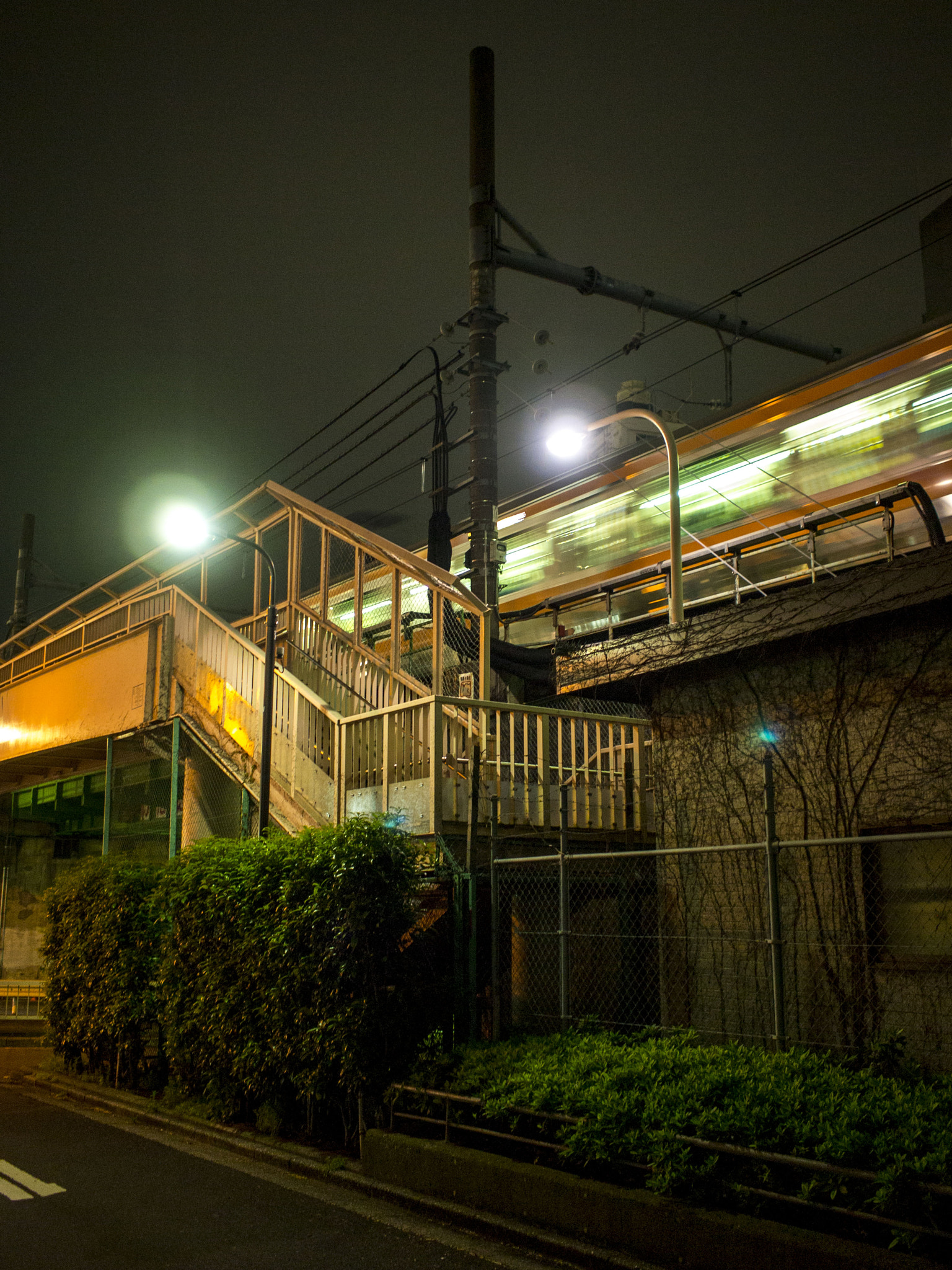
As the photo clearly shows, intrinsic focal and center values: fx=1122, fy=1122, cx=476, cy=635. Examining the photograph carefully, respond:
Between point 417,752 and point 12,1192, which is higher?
point 417,752

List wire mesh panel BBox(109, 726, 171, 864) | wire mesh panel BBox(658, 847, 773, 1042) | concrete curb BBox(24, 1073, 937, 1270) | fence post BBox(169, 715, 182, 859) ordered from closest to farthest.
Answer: concrete curb BBox(24, 1073, 937, 1270)
wire mesh panel BBox(658, 847, 773, 1042)
fence post BBox(169, 715, 182, 859)
wire mesh panel BBox(109, 726, 171, 864)

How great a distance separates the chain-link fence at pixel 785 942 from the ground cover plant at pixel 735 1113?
2.17 ft

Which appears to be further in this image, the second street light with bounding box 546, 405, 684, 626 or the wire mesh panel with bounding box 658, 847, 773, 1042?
the second street light with bounding box 546, 405, 684, 626

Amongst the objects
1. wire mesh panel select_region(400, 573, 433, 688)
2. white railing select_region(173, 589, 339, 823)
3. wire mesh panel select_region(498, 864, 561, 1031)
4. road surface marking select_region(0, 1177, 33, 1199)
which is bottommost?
road surface marking select_region(0, 1177, 33, 1199)

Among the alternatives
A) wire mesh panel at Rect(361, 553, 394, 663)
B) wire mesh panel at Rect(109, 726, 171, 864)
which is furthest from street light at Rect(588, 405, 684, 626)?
wire mesh panel at Rect(361, 553, 394, 663)

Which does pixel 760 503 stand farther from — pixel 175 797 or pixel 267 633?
pixel 175 797

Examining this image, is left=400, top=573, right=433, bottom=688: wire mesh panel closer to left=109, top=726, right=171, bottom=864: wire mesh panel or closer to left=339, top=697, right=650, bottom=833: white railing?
left=109, top=726, right=171, bottom=864: wire mesh panel

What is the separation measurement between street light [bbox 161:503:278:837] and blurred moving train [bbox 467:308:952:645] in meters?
3.70

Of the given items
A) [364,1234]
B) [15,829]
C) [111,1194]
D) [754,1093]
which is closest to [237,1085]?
[111,1194]

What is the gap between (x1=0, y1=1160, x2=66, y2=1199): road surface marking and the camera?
23.9ft

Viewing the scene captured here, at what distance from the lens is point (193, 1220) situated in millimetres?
6664

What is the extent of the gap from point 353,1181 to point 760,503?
27.2 ft

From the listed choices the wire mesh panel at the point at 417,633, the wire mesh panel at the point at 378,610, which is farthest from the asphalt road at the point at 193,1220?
the wire mesh panel at the point at 378,610

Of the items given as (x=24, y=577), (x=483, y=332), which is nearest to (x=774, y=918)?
(x=483, y=332)
